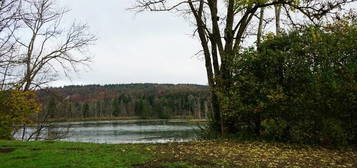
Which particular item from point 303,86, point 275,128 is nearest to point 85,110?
point 275,128

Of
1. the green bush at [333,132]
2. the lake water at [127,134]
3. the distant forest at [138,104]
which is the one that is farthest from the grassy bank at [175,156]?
the distant forest at [138,104]

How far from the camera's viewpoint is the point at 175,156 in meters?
11.0

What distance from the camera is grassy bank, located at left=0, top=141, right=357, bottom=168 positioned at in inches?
393

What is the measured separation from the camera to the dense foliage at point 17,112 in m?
20.2

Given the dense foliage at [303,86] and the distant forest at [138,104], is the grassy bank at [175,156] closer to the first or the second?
the dense foliage at [303,86]

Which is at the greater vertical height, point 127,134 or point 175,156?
point 175,156

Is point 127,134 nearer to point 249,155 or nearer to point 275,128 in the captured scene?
point 275,128

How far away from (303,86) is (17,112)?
50.9ft

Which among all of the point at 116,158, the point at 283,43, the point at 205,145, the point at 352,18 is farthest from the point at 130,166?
the point at 352,18

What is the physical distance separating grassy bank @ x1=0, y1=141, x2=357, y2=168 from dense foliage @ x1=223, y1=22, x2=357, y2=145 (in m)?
0.91

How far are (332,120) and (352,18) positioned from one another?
413cm

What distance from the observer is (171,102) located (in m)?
125

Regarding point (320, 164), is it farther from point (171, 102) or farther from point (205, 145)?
point (171, 102)

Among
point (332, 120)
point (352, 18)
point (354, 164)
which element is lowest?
point (354, 164)
